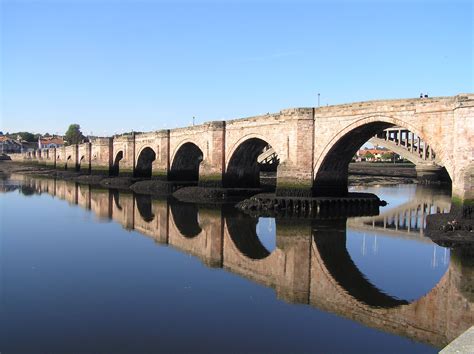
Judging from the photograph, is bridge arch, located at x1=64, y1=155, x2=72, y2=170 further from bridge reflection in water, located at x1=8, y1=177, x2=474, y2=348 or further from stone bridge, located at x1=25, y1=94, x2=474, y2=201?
bridge reflection in water, located at x1=8, y1=177, x2=474, y2=348

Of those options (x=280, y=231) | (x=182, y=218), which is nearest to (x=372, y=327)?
(x=280, y=231)

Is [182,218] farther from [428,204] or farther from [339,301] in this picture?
[428,204]

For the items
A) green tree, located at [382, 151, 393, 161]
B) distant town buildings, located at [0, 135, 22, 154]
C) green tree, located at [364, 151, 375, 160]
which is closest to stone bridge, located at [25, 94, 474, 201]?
green tree, located at [382, 151, 393, 161]

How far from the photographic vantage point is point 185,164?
4694cm

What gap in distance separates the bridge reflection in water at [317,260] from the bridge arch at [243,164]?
21.4 feet

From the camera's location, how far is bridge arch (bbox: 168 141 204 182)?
4553cm

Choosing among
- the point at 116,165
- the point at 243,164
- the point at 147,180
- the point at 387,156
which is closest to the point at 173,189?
the point at 147,180

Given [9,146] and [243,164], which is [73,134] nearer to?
[9,146]

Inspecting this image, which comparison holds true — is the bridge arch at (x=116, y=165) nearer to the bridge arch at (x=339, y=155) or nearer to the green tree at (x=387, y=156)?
the bridge arch at (x=339, y=155)

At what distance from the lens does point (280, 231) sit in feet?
69.2

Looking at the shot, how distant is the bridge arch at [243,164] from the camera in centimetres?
A: 3547

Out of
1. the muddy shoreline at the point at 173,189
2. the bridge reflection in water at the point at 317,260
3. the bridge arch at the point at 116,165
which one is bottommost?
the bridge reflection in water at the point at 317,260

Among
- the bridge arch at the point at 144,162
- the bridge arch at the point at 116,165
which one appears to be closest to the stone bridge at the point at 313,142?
the bridge arch at the point at 144,162

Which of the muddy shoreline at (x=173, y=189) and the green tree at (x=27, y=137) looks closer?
the muddy shoreline at (x=173, y=189)
